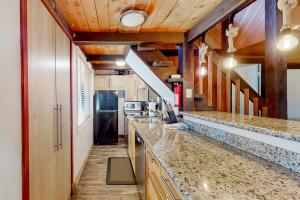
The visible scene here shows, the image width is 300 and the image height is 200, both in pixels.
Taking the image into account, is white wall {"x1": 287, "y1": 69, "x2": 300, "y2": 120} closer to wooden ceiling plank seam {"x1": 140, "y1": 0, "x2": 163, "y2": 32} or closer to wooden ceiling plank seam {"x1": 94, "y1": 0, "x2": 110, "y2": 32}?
wooden ceiling plank seam {"x1": 140, "y1": 0, "x2": 163, "y2": 32}

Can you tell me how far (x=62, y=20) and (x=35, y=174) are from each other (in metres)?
1.51

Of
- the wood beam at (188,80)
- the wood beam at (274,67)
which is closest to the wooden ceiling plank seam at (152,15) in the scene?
the wood beam at (188,80)

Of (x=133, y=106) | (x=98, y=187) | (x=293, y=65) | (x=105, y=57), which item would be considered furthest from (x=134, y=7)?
(x=293, y=65)

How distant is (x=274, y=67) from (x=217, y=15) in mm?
746

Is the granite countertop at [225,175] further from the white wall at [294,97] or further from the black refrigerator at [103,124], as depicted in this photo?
the white wall at [294,97]

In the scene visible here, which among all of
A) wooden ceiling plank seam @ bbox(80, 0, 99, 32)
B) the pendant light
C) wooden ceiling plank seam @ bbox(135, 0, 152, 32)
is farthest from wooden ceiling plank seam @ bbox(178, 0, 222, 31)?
wooden ceiling plank seam @ bbox(80, 0, 99, 32)

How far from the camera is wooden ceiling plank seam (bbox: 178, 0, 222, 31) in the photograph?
2145 mm

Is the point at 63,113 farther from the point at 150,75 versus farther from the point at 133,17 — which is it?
the point at 150,75

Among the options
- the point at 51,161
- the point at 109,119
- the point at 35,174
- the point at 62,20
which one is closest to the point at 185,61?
the point at 62,20

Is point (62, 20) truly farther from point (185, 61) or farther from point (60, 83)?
point (185, 61)

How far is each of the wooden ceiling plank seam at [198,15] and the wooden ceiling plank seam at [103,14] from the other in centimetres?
88

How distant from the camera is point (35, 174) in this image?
5.32 feet

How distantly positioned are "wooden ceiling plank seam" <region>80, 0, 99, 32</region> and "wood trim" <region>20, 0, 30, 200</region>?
0.74 metres

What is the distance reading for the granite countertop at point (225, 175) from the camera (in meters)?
0.91
